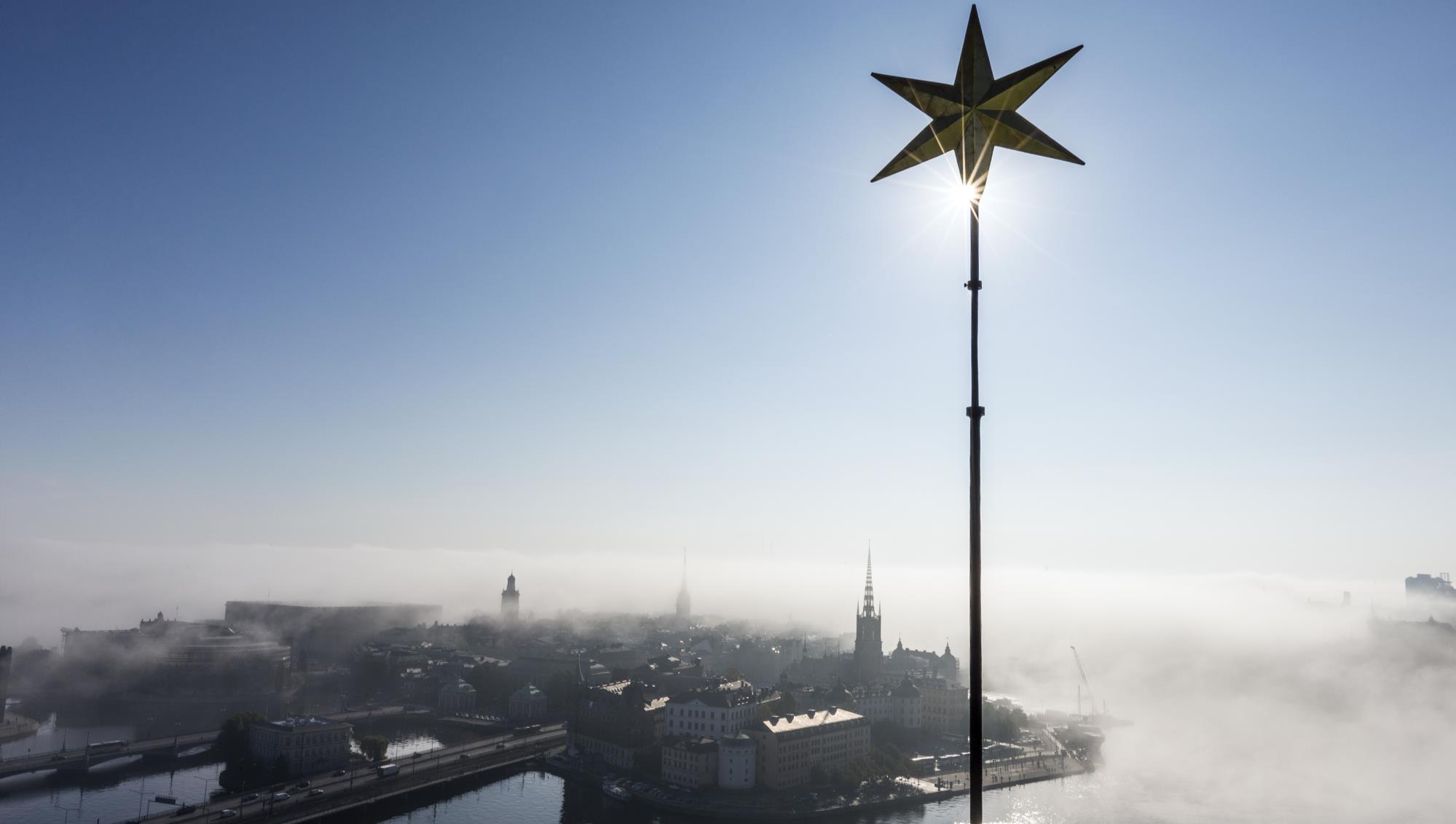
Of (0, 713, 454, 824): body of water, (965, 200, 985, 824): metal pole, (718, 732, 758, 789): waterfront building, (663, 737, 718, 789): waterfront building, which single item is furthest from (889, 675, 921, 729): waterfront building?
(965, 200, 985, 824): metal pole

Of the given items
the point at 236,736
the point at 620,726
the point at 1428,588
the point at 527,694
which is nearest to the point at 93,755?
the point at 236,736

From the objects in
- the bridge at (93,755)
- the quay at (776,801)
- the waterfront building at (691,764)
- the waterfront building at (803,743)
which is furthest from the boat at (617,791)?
the bridge at (93,755)

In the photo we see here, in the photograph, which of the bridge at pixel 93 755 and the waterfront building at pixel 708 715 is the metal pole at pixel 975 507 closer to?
the waterfront building at pixel 708 715

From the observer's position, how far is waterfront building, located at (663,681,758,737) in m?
45.5

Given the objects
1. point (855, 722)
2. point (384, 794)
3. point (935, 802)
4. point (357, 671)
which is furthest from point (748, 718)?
point (357, 671)

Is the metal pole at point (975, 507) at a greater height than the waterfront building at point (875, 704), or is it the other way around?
the metal pole at point (975, 507)

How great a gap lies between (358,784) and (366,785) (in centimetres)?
73

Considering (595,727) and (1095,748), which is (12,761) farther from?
(1095,748)

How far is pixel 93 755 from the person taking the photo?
44.2 meters

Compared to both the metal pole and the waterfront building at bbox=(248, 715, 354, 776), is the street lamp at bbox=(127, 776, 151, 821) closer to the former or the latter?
the waterfront building at bbox=(248, 715, 354, 776)

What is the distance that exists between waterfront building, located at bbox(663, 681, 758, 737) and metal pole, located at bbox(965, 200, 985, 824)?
4323 cm

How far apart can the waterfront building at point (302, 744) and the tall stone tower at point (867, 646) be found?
128ft

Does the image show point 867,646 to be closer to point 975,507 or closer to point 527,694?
point 527,694

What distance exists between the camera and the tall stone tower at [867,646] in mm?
68375
